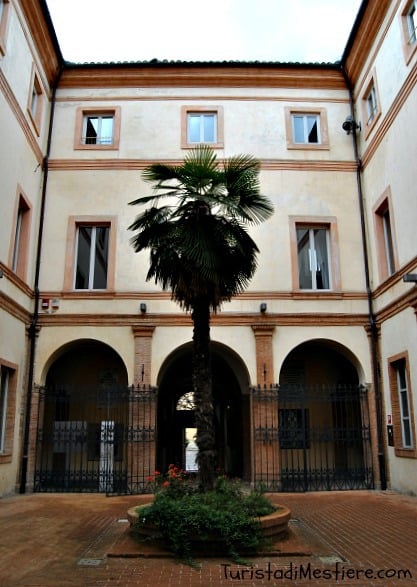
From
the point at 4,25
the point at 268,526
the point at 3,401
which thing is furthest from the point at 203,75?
the point at 268,526

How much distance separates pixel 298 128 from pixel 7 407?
35.7 ft

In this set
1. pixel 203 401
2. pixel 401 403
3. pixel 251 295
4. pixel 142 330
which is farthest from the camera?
pixel 251 295

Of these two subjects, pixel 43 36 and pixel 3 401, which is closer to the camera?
pixel 3 401

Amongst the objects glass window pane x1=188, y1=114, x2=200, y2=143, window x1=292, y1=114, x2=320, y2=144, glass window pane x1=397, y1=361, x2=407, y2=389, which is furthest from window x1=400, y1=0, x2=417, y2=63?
glass window pane x1=397, y1=361, x2=407, y2=389

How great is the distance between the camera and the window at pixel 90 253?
1463 centimetres

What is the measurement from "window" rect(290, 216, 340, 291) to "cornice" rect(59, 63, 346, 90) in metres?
4.27

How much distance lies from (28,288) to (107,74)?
6779mm

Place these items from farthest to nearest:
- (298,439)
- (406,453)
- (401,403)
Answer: (298,439)
(401,403)
(406,453)

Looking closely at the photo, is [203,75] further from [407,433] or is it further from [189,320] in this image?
[407,433]

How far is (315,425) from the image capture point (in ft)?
51.3

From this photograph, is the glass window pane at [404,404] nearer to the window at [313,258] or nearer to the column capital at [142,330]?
the window at [313,258]

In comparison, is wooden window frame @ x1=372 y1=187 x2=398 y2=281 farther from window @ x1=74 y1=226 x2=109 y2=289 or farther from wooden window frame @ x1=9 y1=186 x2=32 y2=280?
wooden window frame @ x1=9 y1=186 x2=32 y2=280

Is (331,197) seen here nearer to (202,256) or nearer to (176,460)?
(202,256)

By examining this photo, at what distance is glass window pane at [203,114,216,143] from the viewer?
52.3 feet
